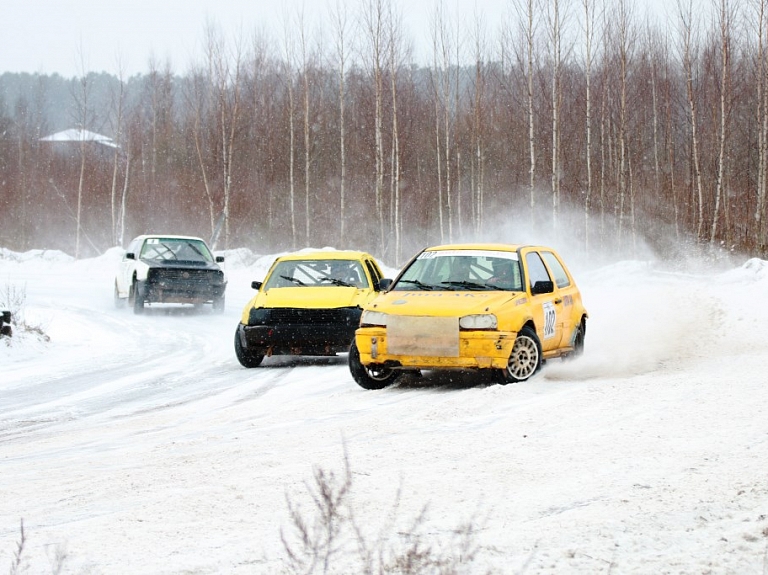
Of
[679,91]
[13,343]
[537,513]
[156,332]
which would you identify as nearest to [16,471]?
[537,513]

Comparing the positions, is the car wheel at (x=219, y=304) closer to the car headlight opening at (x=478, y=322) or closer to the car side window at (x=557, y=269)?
the car side window at (x=557, y=269)

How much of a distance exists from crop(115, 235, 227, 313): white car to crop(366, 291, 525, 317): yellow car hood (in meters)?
11.8

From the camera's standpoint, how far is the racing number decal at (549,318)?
35.9 feet

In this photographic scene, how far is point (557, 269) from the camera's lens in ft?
40.8

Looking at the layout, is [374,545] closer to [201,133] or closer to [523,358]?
[523,358]

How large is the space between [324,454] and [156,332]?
12.1 metres

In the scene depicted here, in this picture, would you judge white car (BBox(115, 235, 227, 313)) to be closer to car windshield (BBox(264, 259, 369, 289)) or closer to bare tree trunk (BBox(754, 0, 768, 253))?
car windshield (BBox(264, 259, 369, 289))

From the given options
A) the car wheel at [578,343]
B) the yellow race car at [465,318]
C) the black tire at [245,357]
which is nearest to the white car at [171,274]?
the black tire at [245,357]

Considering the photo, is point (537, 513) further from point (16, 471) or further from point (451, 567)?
point (16, 471)

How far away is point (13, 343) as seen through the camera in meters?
15.0

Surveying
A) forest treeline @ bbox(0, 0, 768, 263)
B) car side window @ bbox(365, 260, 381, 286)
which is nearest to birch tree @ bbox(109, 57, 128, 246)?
forest treeline @ bbox(0, 0, 768, 263)

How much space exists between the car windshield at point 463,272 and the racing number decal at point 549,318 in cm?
45

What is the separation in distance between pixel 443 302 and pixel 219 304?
1300cm

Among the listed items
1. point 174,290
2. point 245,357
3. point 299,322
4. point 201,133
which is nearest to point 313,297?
point 299,322
